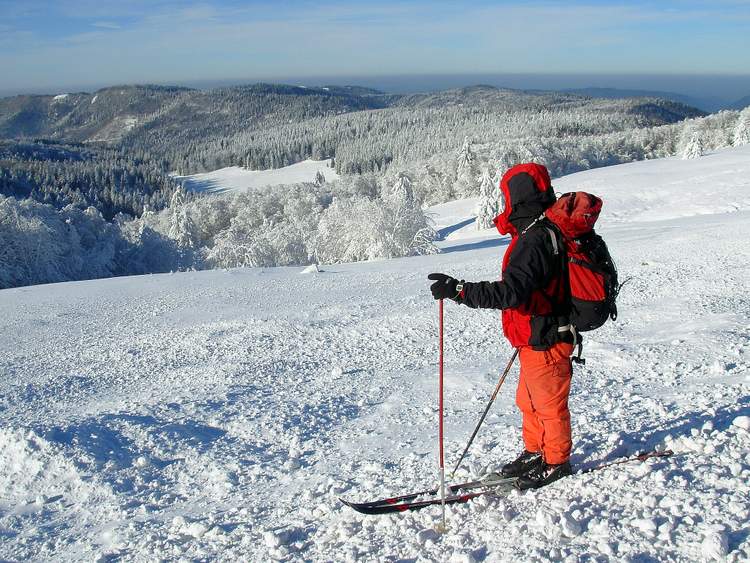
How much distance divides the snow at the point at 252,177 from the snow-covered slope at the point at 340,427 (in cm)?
11028

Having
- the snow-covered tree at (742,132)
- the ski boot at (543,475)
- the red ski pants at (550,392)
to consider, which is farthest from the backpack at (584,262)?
the snow-covered tree at (742,132)

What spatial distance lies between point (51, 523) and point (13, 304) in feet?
30.3

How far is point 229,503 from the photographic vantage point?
414cm

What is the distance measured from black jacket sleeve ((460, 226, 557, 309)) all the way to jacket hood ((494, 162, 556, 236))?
0.11 m

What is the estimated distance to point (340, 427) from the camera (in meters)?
5.41

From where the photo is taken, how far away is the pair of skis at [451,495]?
363cm

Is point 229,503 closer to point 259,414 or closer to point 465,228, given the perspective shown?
point 259,414

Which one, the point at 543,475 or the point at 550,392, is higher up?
the point at 550,392

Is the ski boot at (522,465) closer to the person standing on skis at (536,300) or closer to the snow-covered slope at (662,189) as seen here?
the person standing on skis at (536,300)

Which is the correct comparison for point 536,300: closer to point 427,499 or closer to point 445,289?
point 445,289

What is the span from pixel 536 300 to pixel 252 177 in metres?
136

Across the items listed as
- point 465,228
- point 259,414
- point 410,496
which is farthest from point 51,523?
point 465,228

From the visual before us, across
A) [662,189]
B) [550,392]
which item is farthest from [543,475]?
[662,189]

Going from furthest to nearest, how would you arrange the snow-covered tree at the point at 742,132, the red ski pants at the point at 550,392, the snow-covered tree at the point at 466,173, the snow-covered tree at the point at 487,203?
the snow-covered tree at the point at 466,173 → the snow-covered tree at the point at 742,132 → the snow-covered tree at the point at 487,203 → the red ski pants at the point at 550,392
